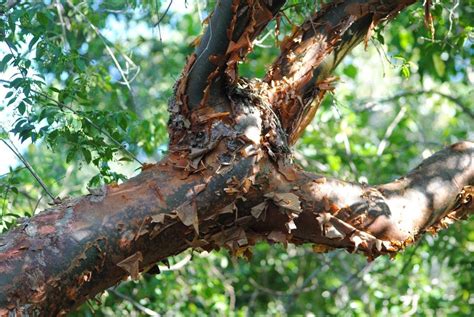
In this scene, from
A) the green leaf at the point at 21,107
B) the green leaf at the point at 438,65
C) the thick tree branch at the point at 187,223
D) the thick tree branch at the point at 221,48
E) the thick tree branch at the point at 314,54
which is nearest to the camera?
the thick tree branch at the point at 187,223

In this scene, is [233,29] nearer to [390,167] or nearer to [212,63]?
[212,63]

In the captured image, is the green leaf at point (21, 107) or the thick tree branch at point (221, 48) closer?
the thick tree branch at point (221, 48)

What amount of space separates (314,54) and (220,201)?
1.98 feet

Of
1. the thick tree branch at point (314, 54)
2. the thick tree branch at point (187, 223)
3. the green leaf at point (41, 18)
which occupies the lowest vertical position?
the thick tree branch at point (187, 223)

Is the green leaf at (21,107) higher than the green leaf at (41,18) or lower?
lower

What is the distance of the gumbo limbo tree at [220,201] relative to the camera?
1829mm

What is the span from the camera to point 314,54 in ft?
7.50

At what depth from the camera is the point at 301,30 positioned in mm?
2342

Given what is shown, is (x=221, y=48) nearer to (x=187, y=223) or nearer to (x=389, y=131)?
(x=187, y=223)

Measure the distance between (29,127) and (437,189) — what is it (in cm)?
124

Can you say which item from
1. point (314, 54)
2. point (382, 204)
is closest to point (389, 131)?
point (314, 54)

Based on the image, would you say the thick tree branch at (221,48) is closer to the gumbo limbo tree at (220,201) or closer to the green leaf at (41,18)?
the gumbo limbo tree at (220,201)

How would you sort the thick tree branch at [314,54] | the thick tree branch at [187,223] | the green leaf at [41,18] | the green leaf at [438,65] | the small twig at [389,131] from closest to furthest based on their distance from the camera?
1. the thick tree branch at [187,223]
2. the thick tree branch at [314,54]
3. the green leaf at [41,18]
4. the green leaf at [438,65]
5. the small twig at [389,131]

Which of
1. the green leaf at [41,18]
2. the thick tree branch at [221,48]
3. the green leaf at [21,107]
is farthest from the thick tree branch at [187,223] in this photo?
the green leaf at [41,18]
